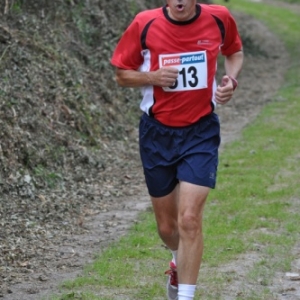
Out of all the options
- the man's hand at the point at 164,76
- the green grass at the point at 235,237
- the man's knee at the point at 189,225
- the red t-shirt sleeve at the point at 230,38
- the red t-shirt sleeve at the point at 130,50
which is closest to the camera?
the man's knee at the point at 189,225

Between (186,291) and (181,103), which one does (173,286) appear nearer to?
(186,291)

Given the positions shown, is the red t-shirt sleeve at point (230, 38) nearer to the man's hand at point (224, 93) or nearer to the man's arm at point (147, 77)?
the man's hand at point (224, 93)

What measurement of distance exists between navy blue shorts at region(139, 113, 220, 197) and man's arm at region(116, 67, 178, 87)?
0.87 feet

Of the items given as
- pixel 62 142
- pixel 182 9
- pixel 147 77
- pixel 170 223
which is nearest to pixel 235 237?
pixel 170 223

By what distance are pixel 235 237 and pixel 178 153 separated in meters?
2.51

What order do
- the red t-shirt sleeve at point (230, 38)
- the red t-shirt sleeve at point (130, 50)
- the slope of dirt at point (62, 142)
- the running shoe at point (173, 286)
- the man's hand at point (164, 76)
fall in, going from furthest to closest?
the slope of dirt at point (62, 142)
the running shoe at point (173, 286)
the red t-shirt sleeve at point (230, 38)
the red t-shirt sleeve at point (130, 50)
the man's hand at point (164, 76)

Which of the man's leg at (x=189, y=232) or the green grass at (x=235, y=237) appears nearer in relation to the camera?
the man's leg at (x=189, y=232)

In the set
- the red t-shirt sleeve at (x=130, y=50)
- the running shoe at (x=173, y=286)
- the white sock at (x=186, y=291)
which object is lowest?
the running shoe at (x=173, y=286)

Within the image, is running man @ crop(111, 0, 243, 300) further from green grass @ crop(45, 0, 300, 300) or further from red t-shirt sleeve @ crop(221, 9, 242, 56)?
green grass @ crop(45, 0, 300, 300)

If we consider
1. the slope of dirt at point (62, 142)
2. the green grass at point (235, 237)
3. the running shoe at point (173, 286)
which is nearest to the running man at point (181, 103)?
the running shoe at point (173, 286)

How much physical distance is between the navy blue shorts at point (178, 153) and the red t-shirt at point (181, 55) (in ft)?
0.23

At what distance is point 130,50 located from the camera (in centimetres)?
635

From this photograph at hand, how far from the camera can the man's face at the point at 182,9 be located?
20.2 ft

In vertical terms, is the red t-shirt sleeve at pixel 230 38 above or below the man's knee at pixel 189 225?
above
